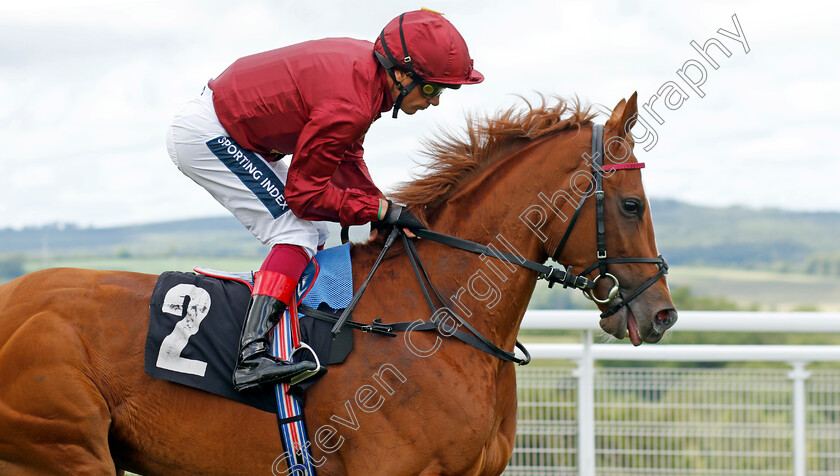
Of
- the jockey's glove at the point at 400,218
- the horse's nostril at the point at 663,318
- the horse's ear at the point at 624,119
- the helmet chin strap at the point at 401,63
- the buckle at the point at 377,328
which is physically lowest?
the buckle at the point at 377,328

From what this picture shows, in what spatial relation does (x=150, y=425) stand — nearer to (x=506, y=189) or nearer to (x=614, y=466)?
(x=506, y=189)

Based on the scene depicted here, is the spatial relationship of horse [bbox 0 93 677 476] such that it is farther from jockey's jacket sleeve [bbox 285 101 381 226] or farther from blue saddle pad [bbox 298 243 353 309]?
jockey's jacket sleeve [bbox 285 101 381 226]

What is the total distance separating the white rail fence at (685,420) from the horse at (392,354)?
209cm

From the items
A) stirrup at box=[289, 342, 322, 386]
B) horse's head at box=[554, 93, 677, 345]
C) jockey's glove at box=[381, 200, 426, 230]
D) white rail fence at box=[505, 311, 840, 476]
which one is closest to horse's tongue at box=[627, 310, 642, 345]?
horse's head at box=[554, 93, 677, 345]

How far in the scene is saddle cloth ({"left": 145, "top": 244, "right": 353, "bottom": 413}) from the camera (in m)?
2.88

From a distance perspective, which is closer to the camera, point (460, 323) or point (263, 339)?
point (263, 339)

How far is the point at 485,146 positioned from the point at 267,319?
1.13 m

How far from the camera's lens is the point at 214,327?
293cm

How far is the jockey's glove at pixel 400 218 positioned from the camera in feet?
9.96

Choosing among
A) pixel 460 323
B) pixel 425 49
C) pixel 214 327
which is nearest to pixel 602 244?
pixel 460 323

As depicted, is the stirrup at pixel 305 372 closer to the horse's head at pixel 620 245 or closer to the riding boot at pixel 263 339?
the riding boot at pixel 263 339

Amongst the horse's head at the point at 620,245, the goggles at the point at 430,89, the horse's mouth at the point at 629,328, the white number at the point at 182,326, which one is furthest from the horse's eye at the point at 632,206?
the white number at the point at 182,326

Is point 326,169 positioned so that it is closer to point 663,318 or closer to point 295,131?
point 295,131

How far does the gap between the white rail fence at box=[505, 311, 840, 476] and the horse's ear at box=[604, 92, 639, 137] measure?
2.29 m
